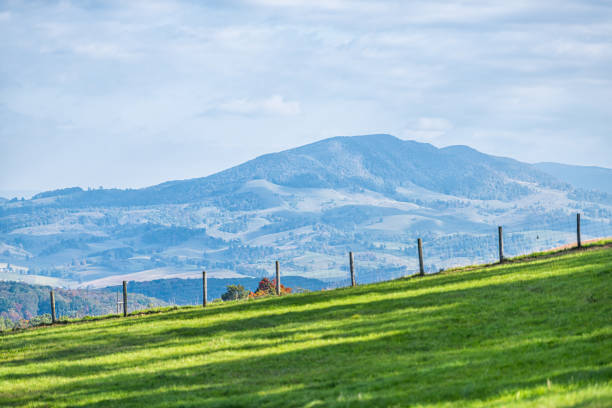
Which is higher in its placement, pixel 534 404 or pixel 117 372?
pixel 534 404

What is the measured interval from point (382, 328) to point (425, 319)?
1.89m

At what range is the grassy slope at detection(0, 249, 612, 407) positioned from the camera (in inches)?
727

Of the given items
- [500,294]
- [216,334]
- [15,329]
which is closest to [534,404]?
[500,294]

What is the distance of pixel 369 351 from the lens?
1074 inches

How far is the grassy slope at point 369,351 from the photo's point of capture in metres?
18.5

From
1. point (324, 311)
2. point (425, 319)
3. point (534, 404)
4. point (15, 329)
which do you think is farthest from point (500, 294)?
point (15, 329)

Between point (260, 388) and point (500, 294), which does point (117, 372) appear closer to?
point (260, 388)

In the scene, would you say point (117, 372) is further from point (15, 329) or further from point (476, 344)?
point (15, 329)

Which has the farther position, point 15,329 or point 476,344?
point 15,329

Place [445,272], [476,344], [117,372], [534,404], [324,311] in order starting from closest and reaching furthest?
[534,404], [476,344], [117,372], [324,311], [445,272]

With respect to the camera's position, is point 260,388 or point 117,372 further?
point 117,372

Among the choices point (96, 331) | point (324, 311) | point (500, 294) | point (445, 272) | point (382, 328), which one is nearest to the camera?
point (382, 328)

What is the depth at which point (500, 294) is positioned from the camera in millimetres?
36000

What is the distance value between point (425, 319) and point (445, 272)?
2275 cm
